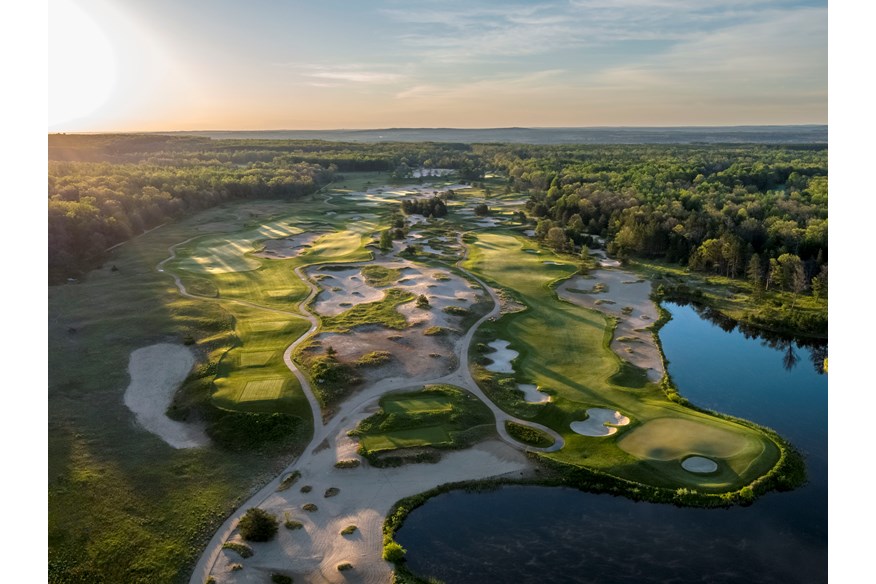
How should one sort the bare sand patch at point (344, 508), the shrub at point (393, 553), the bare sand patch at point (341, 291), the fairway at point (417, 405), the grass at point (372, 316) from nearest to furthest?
the bare sand patch at point (344, 508)
the shrub at point (393, 553)
the fairway at point (417, 405)
the grass at point (372, 316)
the bare sand patch at point (341, 291)

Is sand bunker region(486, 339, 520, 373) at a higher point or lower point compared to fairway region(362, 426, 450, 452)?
higher

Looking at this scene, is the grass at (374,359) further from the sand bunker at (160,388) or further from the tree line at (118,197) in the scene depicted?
the tree line at (118,197)

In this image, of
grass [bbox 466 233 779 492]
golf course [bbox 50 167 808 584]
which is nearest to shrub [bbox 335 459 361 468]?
golf course [bbox 50 167 808 584]

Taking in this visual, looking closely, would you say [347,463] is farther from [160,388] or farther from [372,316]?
[372,316]

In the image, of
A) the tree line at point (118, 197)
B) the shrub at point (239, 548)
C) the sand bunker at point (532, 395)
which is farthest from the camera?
the tree line at point (118, 197)

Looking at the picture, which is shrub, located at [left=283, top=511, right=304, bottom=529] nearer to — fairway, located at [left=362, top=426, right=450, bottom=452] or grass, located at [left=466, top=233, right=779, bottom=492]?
fairway, located at [left=362, top=426, right=450, bottom=452]

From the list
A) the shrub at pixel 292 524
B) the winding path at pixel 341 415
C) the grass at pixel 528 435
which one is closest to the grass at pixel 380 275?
the winding path at pixel 341 415

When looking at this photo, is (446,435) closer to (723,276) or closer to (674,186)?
(723,276)

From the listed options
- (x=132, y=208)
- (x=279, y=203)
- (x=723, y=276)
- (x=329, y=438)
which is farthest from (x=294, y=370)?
(x=279, y=203)
